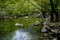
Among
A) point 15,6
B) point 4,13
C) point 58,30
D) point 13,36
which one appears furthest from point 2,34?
point 15,6

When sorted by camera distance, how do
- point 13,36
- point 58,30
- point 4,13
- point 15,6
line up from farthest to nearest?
1. point 15,6
2. point 4,13
3. point 13,36
4. point 58,30

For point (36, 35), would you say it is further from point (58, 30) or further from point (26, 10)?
point (26, 10)

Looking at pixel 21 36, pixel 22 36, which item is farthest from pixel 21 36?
pixel 22 36

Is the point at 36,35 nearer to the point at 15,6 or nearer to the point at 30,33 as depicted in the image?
the point at 30,33

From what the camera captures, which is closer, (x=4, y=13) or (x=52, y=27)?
(x=52, y=27)

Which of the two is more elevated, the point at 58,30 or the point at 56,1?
the point at 56,1

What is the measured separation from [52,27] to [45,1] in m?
4.18

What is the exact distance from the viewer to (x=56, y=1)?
14.3m

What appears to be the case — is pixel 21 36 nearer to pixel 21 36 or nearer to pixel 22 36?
pixel 21 36

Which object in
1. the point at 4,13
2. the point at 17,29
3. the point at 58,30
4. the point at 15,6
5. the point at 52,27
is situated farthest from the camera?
the point at 15,6

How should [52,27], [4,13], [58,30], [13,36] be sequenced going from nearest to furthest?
[58,30]
[52,27]
[13,36]
[4,13]

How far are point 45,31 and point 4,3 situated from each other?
15.4 m

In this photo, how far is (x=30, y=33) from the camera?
14.5m

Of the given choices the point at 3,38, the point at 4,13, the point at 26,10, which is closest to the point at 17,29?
the point at 3,38
